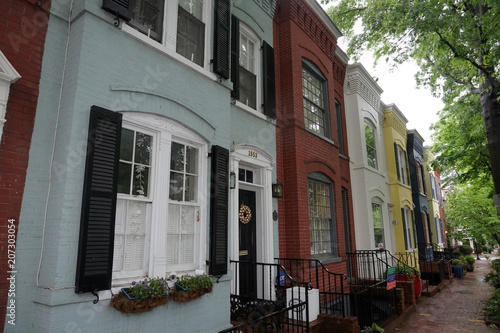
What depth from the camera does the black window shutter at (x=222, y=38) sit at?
5.48 m

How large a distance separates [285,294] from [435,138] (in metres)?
16.1

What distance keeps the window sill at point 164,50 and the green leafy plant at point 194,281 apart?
317 centimetres

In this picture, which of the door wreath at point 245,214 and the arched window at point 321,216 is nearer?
the door wreath at point 245,214

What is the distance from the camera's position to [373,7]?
932cm

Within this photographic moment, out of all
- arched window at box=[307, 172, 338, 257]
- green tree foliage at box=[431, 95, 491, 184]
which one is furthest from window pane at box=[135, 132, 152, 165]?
green tree foliage at box=[431, 95, 491, 184]

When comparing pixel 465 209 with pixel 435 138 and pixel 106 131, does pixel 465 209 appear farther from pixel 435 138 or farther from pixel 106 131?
pixel 106 131

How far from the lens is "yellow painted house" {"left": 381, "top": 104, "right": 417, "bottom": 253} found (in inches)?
546

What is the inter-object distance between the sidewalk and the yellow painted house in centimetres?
256

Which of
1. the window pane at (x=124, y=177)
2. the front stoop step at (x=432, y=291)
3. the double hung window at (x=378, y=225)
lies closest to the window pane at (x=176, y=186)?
the window pane at (x=124, y=177)

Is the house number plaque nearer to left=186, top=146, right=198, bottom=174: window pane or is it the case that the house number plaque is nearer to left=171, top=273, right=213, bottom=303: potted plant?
left=186, top=146, right=198, bottom=174: window pane

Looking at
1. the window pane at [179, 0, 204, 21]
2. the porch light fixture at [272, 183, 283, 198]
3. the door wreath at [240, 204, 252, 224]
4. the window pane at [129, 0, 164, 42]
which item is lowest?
the door wreath at [240, 204, 252, 224]

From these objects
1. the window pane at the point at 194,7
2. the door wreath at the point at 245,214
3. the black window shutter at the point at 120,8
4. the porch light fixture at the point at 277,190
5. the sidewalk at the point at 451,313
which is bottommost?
the sidewalk at the point at 451,313

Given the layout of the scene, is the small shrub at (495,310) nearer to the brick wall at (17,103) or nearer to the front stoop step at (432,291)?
the front stoop step at (432,291)

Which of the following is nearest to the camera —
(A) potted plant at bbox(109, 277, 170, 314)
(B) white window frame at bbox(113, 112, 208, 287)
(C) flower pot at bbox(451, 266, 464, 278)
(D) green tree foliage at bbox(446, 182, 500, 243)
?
(A) potted plant at bbox(109, 277, 170, 314)
